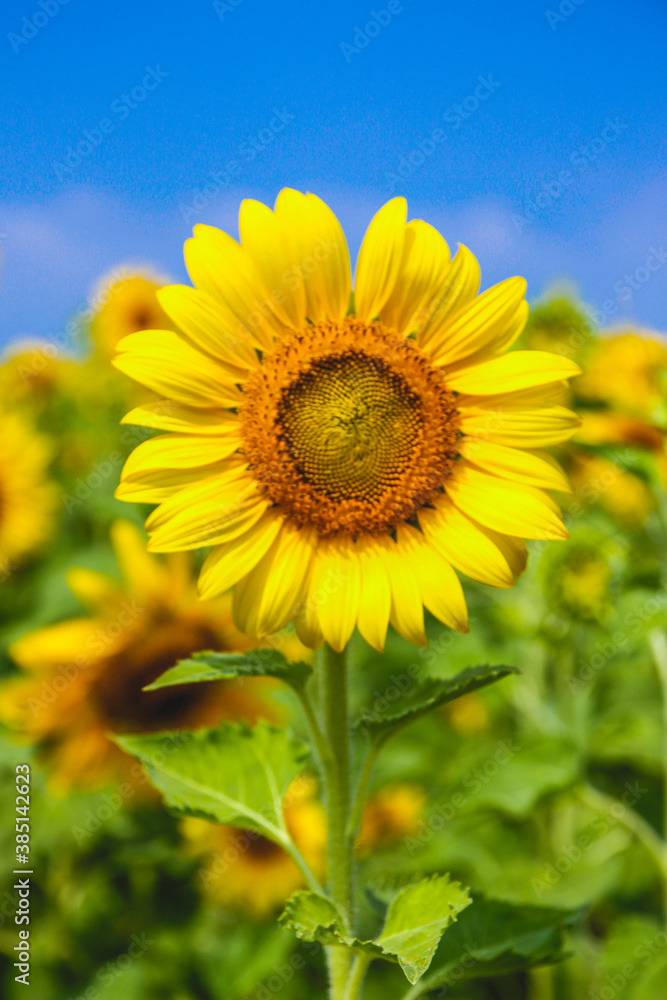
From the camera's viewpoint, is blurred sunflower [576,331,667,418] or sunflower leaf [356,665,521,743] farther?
blurred sunflower [576,331,667,418]

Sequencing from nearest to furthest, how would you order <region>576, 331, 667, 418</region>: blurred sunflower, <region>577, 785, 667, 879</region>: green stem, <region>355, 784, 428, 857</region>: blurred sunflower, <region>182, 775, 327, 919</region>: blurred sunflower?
<region>577, 785, 667, 879</region>: green stem < <region>182, 775, 327, 919</region>: blurred sunflower < <region>355, 784, 428, 857</region>: blurred sunflower < <region>576, 331, 667, 418</region>: blurred sunflower

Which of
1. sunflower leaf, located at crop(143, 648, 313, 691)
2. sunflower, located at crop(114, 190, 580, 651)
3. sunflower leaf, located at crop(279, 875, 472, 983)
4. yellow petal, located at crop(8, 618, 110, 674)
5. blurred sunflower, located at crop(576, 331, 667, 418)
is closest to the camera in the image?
sunflower leaf, located at crop(279, 875, 472, 983)

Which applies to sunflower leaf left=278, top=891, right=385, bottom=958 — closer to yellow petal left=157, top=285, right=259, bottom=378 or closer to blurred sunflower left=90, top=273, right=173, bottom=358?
yellow petal left=157, top=285, right=259, bottom=378

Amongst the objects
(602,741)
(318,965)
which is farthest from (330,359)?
(318,965)

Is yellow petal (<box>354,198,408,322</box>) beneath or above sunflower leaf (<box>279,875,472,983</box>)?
above

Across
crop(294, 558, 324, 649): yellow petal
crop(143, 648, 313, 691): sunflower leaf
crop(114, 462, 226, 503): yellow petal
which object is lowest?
crop(143, 648, 313, 691): sunflower leaf

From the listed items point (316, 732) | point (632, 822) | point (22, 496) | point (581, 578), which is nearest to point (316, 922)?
point (316, 732)

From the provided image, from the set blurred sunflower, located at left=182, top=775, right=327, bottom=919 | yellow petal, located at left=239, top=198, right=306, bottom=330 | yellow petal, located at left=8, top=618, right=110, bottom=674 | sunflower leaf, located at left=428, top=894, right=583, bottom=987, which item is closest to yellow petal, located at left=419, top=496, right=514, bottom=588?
yellow petal, located at left=239, top=198, right=306, bottom=330

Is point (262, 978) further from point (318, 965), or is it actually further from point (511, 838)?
point (511, 838)
